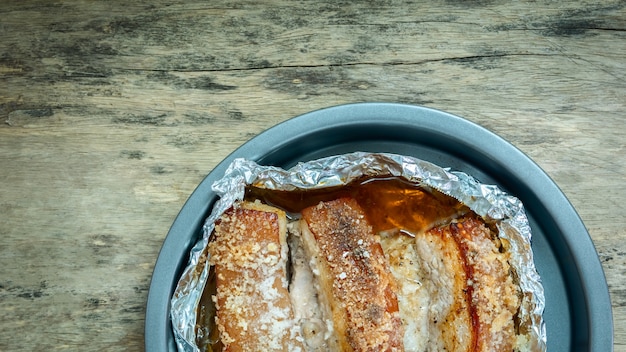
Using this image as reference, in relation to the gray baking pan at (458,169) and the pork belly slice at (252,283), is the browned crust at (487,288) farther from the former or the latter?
the pork belly slice at (252,283)

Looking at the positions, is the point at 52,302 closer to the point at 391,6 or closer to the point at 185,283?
the point at 185,283

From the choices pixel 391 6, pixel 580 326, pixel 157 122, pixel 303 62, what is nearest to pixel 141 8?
pixel 157 122

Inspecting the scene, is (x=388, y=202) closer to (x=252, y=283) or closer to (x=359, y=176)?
(x=359, y=176)

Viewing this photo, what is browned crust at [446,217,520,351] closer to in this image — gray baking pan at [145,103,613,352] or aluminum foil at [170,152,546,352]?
aluminum foil at [170,152,546,352]

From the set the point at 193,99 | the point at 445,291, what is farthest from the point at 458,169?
the point at 193,99

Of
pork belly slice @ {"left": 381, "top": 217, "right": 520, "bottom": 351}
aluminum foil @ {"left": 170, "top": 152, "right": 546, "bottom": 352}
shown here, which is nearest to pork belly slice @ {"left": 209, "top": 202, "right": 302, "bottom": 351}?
aluminum foil @ {"left": 170, "top": 152, "right": 546, "bottom": 352}

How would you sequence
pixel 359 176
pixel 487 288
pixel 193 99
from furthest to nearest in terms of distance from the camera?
1. pixel 193 99
2. pixel 359 176
3. pixel 487 288
